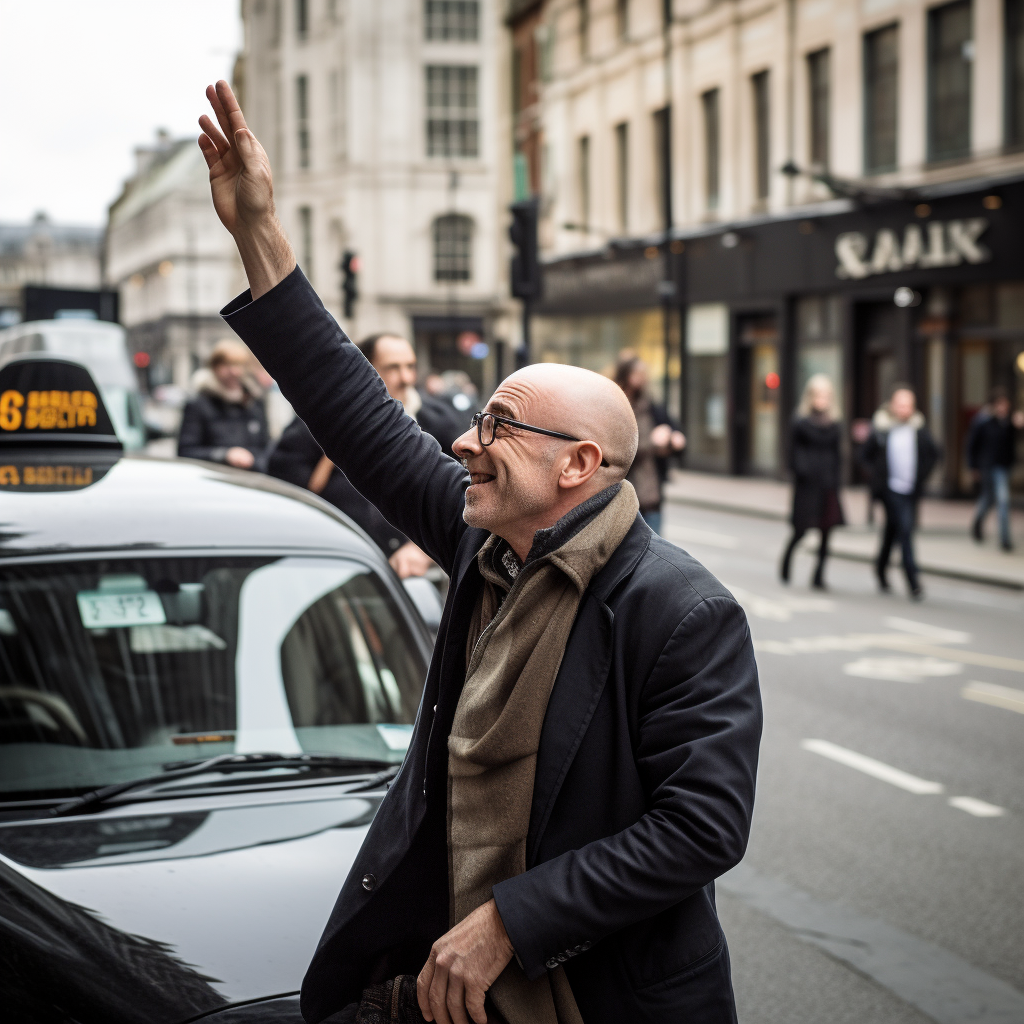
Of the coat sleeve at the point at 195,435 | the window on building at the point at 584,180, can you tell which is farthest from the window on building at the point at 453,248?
the coat sleeve at the point at 195,435

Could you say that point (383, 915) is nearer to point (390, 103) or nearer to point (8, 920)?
point (8, 920)

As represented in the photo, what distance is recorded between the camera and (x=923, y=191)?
872 inches

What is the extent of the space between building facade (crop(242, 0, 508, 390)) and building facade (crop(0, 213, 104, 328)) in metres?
103

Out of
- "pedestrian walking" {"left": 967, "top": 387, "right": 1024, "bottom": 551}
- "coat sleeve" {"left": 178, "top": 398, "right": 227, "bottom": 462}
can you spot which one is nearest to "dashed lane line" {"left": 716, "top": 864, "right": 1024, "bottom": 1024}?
"coat sleeve" {"left": 178, "top": 398, "right": 227, "bottom": 462}

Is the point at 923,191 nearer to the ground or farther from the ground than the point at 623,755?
farther from the ground

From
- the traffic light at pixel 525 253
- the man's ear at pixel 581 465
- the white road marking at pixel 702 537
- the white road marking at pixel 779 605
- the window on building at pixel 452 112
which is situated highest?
the window on building at pixel 452 112

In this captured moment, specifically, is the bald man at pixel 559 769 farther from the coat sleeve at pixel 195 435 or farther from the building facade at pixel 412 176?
the building facade at pixel 412 176

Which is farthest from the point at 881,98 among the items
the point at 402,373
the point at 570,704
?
the point at 570,704

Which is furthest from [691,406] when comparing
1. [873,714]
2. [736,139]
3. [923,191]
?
[873,714]

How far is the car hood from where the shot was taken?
2.40 m

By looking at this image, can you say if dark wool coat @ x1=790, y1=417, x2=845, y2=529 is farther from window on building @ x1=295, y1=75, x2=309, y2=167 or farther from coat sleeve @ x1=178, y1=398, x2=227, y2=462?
window on building @ x1=295, y1=75, x2=309, y2=167

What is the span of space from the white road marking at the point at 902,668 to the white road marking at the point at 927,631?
0.95 m

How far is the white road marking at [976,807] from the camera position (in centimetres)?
631

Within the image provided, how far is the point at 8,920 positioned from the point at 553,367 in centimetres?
144
